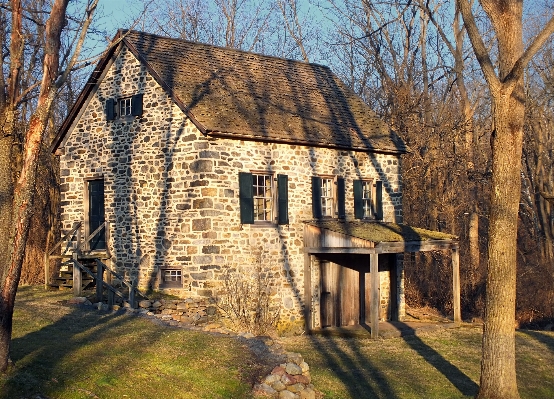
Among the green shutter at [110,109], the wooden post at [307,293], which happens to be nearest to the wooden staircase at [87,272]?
the green shutter at [110,109]

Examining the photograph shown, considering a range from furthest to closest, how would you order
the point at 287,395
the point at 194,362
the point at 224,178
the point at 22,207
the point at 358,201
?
1. the point at 358,201
2. the point at 224,178
3. the point at 194,362
4. the point at 287,395
5. the point at 22,207

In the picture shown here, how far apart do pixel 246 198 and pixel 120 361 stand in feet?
26.3

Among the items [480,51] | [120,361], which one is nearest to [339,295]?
[120,361]

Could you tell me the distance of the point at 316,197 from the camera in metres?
20.2

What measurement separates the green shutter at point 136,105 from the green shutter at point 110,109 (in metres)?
0.74

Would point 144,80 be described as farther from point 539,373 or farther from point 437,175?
point 437,175

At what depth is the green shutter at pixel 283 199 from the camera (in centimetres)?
1914

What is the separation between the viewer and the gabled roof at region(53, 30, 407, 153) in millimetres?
18609

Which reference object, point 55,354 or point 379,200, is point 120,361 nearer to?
point 55,354

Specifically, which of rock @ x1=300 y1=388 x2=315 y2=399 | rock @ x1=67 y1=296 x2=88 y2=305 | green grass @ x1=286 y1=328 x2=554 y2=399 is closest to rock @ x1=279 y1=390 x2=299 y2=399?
Answer: rock @ x1=300 y1=388 x2=315 y2=399

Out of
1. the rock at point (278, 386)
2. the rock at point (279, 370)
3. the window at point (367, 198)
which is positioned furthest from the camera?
the window at point (367, 198)

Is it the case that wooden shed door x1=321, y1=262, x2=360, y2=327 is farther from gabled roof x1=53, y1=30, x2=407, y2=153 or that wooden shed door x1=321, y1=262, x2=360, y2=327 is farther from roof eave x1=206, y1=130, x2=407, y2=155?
gabled roof x1=53, y1=30, x2=407, y2=153

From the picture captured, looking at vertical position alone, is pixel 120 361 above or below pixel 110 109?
below

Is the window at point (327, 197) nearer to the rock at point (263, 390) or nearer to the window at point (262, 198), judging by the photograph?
the window at point (262, 198)
